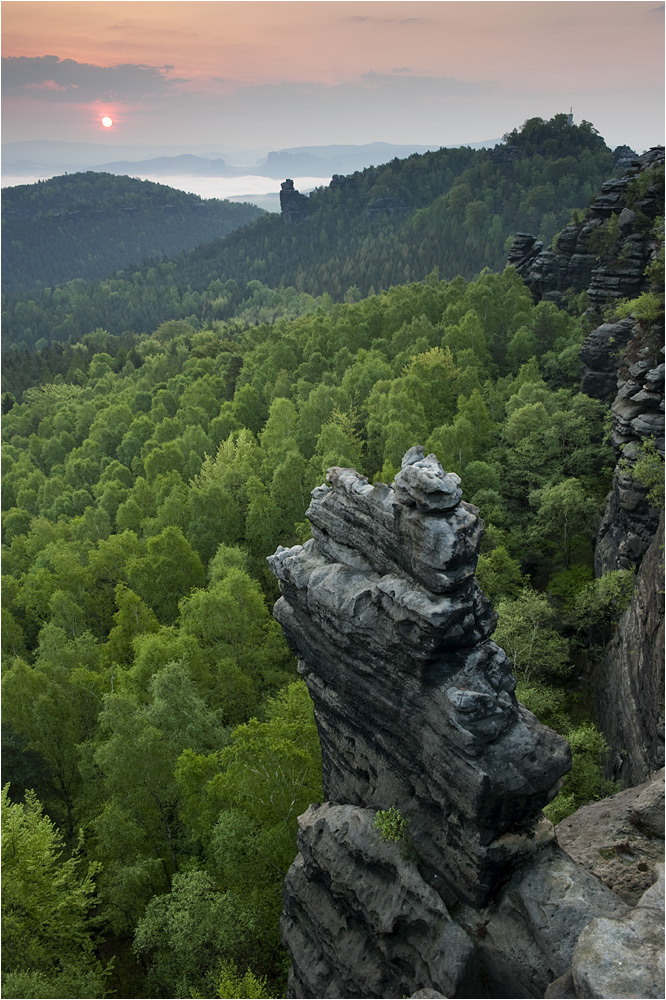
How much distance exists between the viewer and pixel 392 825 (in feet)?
72.6

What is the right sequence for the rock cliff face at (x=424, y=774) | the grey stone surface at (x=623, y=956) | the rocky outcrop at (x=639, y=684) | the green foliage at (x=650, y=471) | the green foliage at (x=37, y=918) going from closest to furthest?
the grey stone surface at (x=623, y=956), the rock cliff face at (x=424, y=774), the green foliage at (x=37, y=918), the rocky outcrop at (x=639, y=684), the green foliage at (x=650, y=471)

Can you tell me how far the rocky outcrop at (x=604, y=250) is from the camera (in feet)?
251

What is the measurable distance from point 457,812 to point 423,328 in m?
78.5

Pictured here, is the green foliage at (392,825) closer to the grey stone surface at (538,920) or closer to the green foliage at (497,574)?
the grey stone surface at (538,920)

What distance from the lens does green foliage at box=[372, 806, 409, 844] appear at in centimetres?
2206

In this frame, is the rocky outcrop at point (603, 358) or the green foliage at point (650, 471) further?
the rocky outcrop at point (603, 358)

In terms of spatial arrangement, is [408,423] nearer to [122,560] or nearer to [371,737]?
[122,560]

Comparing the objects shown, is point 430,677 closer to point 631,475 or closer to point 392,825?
point 392,825

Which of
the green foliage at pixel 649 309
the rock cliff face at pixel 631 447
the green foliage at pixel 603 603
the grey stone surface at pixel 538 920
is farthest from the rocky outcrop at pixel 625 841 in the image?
the green foliage at pixel 649 309

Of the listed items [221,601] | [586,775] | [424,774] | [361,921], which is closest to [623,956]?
[424,774]

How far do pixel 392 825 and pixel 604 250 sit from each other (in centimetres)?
8726

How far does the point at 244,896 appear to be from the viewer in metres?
29.3

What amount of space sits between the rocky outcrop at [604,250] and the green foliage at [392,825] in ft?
231

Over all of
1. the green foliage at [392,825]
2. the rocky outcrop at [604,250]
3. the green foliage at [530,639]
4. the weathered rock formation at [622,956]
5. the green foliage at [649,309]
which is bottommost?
the green foliage at [530,639]
